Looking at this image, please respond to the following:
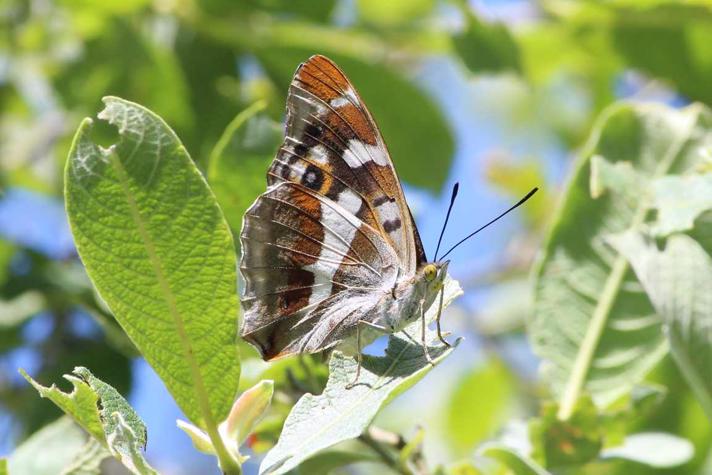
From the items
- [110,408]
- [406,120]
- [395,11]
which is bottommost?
[110,408]

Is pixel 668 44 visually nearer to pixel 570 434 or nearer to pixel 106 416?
pixel 570 434

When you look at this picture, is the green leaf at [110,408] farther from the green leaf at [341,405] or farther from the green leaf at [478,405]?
the green leaf at [478,405]

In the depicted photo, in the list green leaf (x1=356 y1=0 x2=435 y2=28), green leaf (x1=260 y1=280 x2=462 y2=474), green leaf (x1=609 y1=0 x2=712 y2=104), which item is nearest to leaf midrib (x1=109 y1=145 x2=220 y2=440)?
green leaf (x1=260 y1=280 x2=462 y2=474)

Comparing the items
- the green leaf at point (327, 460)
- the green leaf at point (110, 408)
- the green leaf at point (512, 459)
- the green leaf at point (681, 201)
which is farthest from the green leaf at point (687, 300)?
the green leaf at point (110, 408)

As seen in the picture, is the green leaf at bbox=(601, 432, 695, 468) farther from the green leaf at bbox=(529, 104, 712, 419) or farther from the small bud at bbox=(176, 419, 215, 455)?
the small bud at bbox=(176, 419, 215, 455)

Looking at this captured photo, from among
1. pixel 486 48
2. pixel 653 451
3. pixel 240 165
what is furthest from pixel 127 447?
pixel 486 48

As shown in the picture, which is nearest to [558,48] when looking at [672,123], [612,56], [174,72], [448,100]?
[612,56]

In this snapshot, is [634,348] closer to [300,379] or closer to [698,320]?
[698,320]
